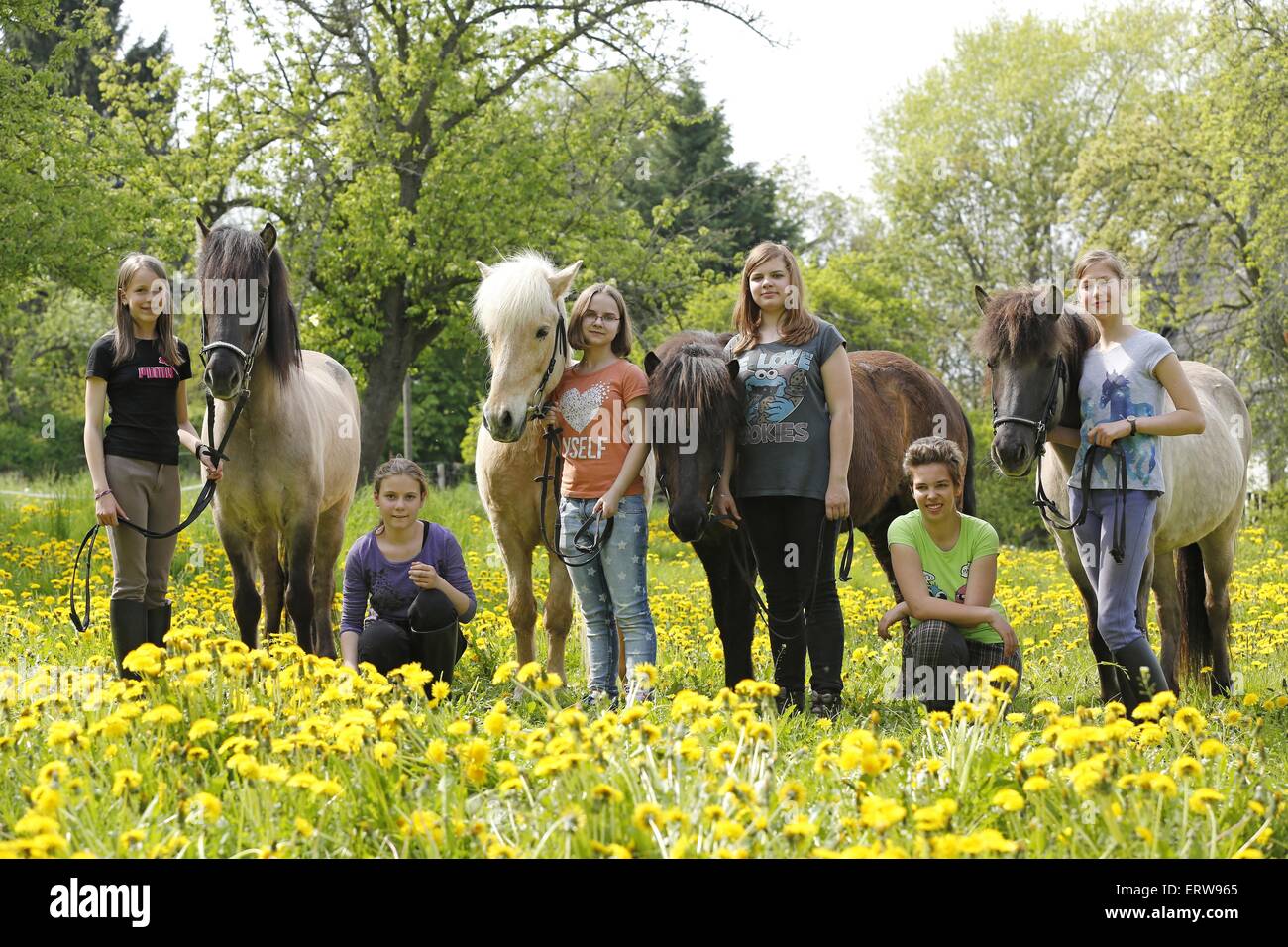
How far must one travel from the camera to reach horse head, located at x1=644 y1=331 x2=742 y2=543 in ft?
15.1

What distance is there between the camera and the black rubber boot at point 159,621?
17.6 ft

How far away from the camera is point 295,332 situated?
19.2ft

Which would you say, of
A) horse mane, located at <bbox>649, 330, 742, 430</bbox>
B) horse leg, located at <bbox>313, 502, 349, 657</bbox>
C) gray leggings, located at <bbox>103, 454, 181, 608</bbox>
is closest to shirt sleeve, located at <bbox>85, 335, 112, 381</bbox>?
gray leggings, located at <bbox>103, 454, 181, 608</bbox>

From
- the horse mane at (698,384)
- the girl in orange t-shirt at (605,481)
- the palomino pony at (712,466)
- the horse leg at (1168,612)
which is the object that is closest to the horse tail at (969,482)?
the palomino pony at (712,466)

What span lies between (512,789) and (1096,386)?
313 cm

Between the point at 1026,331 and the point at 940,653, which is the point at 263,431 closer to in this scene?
the point at 940,653

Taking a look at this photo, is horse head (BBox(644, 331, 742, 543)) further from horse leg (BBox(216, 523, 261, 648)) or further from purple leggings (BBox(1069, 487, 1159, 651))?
horse leg (BBox(216, 523, 261, 648))

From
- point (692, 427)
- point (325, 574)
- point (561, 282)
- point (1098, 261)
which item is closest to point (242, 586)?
point (325, 574)

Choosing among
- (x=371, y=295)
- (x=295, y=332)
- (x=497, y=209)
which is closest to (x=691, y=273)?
(x=497, y=209)

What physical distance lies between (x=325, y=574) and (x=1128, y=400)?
15.3 ft

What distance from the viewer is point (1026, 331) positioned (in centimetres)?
483

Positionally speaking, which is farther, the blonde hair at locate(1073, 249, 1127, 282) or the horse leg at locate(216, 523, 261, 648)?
the horse leg at locate(216, 523, 261, 648)

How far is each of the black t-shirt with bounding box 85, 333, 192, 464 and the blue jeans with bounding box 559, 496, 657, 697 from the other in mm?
1875
